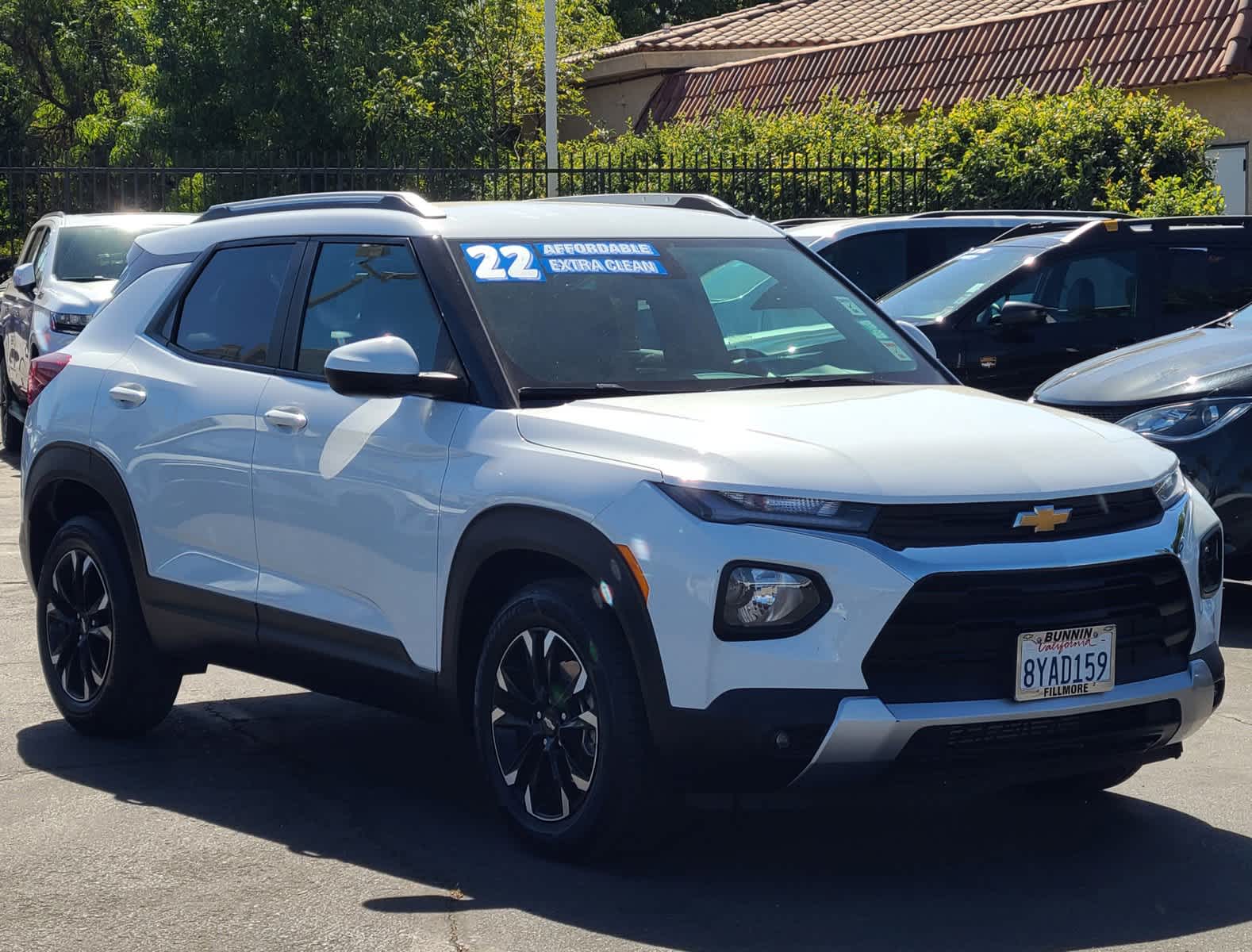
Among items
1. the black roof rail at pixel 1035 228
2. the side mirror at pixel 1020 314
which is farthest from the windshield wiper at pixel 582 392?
the black roof rail at pixel 1035 228

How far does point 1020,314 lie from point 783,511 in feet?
21.9

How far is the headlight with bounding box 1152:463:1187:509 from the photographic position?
496 cm

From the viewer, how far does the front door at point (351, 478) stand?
535 centimetres

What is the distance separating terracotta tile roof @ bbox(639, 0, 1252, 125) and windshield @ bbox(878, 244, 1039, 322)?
10473 mm

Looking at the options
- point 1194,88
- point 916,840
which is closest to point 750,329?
point 916,840

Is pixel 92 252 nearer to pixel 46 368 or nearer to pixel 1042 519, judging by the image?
pixel 46 368

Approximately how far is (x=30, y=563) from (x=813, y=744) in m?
3.70

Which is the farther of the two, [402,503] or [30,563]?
[30,563]

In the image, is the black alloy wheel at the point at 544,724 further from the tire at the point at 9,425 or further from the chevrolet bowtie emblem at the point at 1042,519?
the tire at the point at 9,425

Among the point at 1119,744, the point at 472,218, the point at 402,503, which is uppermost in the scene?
the point at 472,218

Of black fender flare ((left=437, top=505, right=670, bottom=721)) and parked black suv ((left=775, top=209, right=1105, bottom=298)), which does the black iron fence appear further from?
black fender flare ((left=437, top=505, right=670, bottom=721))

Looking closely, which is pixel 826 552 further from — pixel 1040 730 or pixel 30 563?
pixel 30 563

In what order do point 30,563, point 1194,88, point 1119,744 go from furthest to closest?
point 1194,88, point 30,563, point 1119,744

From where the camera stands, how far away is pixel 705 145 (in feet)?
78.2
